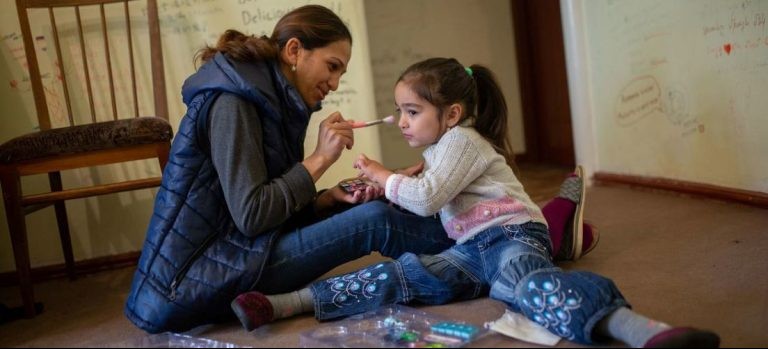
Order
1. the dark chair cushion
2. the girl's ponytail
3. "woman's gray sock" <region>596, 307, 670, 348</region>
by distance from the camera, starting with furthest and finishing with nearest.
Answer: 1. the dark chair cushion
2. the girl's ponytail
3. "woman's gray sock" <region>596, 307, 670, 348</region>

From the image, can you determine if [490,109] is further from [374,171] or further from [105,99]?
[105,99]

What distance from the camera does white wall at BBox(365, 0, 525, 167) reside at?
3.06 metres

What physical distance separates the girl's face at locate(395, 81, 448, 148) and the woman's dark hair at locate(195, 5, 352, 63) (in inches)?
6.4

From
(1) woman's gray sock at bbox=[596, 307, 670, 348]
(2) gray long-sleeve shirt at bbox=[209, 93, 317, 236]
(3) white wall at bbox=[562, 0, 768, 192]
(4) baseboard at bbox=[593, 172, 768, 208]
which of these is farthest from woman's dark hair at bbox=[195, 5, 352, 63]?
(4) baseboard at bbox=[593, 172, 768, 208]

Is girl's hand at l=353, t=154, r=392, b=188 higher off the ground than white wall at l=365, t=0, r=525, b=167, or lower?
lower

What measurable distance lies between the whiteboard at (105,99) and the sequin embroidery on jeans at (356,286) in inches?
38.9

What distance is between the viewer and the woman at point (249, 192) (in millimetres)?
1212

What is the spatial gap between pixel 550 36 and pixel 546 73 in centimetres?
17

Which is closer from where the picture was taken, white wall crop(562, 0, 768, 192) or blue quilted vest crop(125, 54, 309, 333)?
blue quilted vest crop(125, 54, 309, 333)

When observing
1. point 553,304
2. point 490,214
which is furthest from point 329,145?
point 553,304

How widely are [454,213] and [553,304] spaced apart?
1.13 ft

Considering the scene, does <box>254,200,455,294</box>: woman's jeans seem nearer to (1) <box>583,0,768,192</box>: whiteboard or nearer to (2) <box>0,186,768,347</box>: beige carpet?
(2) <box>0,186,768,347</box>: beige carpet

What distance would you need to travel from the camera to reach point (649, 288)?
128 cm

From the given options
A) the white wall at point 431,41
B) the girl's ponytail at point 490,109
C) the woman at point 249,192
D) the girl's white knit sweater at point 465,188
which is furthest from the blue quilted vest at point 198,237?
the white wall at point 431,41
